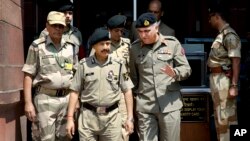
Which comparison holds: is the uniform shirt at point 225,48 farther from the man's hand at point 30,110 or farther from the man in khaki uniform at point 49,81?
the man's hand at point 30,110

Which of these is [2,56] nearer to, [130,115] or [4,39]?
[4,39]

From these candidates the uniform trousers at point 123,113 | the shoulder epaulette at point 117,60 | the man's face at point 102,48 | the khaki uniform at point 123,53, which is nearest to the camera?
the man's face at point 102,48

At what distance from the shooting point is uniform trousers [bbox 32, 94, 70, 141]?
5.64 metres

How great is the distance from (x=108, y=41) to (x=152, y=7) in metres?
1.78

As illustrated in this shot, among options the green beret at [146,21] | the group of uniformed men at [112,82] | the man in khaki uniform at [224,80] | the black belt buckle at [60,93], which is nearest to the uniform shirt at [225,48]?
the man in khaki uniform at [224,80]

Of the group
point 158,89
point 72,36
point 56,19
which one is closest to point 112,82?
point 158,89

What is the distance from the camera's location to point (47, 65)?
566cm

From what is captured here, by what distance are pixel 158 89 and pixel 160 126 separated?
0.41m

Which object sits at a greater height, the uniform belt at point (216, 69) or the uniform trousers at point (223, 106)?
the uniform belt at point (216, 69)

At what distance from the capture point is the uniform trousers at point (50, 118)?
18.5ft

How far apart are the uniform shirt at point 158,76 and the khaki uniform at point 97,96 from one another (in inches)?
15.6

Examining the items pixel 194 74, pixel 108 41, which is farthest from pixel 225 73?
pixel 108 41

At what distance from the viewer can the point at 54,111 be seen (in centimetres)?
568

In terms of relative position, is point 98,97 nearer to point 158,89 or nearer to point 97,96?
point 97,96
